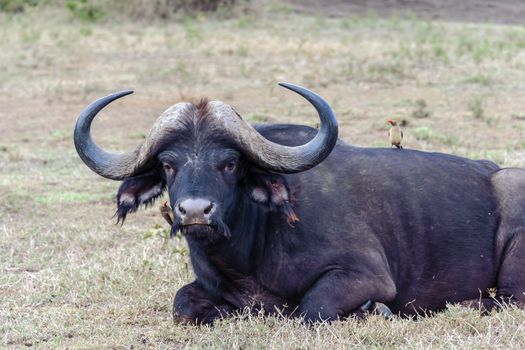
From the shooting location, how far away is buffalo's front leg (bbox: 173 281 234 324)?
4969mm

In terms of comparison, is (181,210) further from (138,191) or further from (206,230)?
(138,191)

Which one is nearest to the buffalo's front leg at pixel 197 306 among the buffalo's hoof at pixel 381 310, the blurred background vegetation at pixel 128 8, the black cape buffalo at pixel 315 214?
the black cape buffalo at pixel 315 214

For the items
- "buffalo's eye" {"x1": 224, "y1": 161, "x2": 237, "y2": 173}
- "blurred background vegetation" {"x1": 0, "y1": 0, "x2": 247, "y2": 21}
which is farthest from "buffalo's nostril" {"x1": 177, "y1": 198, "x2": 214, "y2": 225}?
"blurred background vegetation" {"x1": 0, "y1": 0, "x2": 247, "y2": 21}

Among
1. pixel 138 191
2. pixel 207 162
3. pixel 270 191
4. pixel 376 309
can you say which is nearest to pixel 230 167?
pixel 207 162

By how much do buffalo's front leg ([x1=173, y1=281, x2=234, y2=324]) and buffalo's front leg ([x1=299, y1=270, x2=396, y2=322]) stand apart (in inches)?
16.5

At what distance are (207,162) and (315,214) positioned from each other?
0.67 metres

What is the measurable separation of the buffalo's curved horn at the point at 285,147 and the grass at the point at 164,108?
718mm

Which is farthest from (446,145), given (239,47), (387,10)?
(387,10)

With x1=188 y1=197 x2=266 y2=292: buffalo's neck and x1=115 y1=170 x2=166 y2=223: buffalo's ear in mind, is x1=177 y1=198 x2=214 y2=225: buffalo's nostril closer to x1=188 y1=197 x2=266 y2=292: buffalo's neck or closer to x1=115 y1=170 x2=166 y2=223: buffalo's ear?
x1=188 y1=197 x2=266 y2=292: buffalo's neck

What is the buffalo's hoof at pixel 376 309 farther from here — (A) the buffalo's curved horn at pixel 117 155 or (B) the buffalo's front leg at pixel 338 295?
(A) the buffalo's curved horn at pixel 117 155

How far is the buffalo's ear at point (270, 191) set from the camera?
4.75 metres

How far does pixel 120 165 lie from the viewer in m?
4.85

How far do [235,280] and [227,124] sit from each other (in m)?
0.79

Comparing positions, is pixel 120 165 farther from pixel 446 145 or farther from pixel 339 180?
pixel 446 145
